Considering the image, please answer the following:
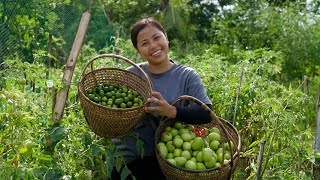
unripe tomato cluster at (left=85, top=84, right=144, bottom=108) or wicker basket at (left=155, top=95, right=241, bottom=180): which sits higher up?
unripe tomato cluster at (left=85, top=84, right=144, bottom=108)

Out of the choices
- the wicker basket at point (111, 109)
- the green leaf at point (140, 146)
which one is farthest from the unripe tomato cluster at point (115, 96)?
the green leaf at point (140, 146)

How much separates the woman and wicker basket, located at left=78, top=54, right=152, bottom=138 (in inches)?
3.0

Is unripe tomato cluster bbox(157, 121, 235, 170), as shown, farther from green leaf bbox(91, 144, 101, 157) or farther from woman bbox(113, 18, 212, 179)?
green leaf bbox(91, 144, 101, 157)

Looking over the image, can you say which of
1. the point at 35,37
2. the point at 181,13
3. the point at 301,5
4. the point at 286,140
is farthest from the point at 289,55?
the point at 181,13

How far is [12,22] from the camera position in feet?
15.8

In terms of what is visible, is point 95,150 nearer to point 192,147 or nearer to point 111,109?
point 111,109

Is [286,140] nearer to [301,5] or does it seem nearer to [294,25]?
[294,25]

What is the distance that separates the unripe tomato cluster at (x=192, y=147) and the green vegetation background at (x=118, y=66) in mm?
206

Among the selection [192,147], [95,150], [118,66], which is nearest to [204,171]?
[192,147]

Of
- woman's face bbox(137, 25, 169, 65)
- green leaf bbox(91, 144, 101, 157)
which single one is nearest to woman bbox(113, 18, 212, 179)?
woman's face bbox(137, 25, 169, 65)

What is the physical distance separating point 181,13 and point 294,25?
19.7 ft

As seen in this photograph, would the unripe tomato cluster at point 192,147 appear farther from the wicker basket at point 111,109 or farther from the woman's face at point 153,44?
the woman's face at point 153,44

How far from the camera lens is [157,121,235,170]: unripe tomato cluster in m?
2.01

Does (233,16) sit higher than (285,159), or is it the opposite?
(285,159)
